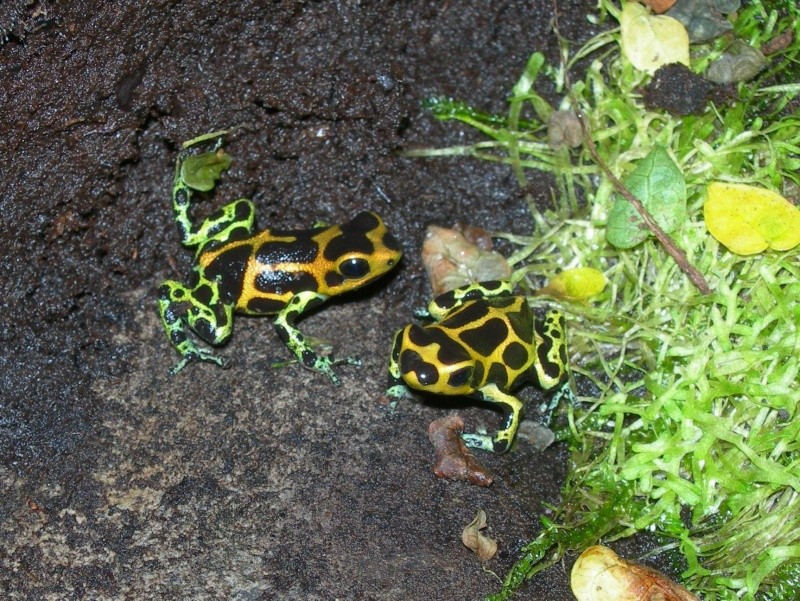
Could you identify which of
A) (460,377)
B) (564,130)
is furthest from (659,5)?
(460,377)

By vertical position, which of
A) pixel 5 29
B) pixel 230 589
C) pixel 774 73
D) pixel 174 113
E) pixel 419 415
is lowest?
pixel 419 415

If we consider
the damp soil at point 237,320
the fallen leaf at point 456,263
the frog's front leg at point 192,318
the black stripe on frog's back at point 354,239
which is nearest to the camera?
the damp soil at point 237,320

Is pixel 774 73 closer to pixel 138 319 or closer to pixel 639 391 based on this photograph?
pixel 639 391

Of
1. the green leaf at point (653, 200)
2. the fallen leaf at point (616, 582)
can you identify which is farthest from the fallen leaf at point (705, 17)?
the fallen leaf at point (616, 582)

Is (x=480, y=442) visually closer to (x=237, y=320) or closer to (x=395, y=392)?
(x=395, y=392)

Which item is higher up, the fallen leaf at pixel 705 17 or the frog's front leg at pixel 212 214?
the fallen leaf at pixel 705 17

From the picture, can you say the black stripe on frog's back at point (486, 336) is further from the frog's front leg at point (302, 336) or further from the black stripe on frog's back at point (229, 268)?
the black stripe on frog's back at point (229, 268)

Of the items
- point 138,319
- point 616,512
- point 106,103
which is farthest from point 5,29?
point 616,512
